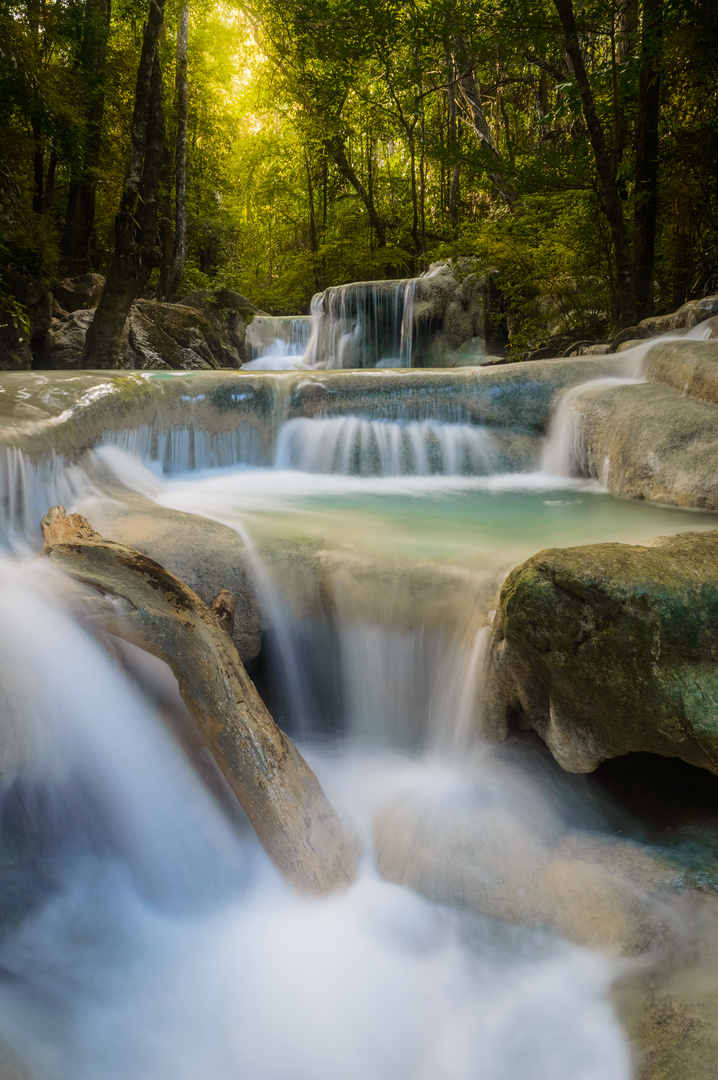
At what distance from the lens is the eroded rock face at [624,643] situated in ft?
7.07

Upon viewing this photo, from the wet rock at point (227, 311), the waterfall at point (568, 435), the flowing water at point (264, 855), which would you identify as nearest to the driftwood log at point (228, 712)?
the flowing water at point (264, 855)

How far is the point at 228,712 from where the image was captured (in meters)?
2.42

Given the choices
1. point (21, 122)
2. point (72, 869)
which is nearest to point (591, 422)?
point (72, 869)

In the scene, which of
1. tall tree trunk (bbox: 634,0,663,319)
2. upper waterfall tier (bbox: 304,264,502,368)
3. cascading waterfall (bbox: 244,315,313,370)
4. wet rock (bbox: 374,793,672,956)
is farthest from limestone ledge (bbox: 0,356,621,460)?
cascading waterfall (bbox: 244,315,313,370)

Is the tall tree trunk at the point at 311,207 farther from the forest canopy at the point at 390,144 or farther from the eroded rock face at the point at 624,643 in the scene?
the eroded rock face at the point at 624,643

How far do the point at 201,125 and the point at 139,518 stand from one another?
1840cm

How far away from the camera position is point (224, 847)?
7.99 ft

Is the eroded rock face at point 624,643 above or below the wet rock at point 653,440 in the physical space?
below

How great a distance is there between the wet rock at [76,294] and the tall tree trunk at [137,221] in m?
3.77

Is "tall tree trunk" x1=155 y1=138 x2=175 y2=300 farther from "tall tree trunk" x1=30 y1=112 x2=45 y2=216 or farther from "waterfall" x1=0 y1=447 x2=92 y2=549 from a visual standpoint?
"waterfall" x1=0 y1=447 x2=92 y2=549

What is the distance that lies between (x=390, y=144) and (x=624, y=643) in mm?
20610

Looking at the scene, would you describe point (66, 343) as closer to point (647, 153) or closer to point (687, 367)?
point (647, 153)

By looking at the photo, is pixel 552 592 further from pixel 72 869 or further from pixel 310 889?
pixel 72 869

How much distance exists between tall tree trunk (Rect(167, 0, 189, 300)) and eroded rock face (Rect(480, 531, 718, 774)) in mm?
15046
